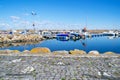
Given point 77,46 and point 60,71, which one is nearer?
point 60,71

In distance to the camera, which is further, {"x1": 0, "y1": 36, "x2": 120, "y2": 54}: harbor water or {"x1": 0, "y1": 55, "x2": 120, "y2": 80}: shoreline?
{"x1": 0, "y1": 36, "x2": 120, "y2": 54}: harbor water

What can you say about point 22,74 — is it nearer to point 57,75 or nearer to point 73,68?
point 57,75

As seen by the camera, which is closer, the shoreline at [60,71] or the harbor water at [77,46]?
the shoreline at [60,71]

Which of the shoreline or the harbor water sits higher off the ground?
the shoreline

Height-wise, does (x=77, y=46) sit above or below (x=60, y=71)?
below

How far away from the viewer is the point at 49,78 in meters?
7.36

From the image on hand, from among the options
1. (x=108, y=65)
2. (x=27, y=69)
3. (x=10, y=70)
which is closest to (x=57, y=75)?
(x=27, y=69)

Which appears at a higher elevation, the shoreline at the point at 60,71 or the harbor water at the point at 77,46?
the shoreline at the point at 60,71

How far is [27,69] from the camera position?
8.76 metres

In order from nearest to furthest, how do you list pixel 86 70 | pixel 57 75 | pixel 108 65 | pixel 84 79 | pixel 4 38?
1. pixel 84 79
2. pixel 57 75
3. pixel 86 70
4. pixel 108 65
5. pixel 4 38

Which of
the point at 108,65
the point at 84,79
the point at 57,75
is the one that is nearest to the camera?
the point at 84,79

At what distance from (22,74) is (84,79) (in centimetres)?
285

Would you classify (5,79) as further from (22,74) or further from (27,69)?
(27,69)

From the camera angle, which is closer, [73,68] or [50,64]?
[73,68]
